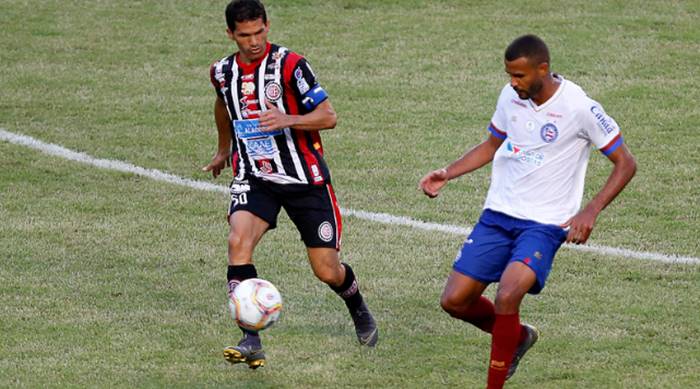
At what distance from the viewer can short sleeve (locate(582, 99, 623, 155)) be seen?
755 centimetres

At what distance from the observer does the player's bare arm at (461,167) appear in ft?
26.4

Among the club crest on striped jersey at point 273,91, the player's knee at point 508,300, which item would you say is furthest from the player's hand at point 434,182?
the club crest on striped jersey at point 273,91

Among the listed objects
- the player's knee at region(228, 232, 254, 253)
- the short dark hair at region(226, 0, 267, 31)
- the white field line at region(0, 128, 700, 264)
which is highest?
the short dark hair at region(226, 0, 267, 31)

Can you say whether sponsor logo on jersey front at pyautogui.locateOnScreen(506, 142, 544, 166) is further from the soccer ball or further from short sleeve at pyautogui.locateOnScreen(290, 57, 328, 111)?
the soccer ball

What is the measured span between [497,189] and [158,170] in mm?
6237

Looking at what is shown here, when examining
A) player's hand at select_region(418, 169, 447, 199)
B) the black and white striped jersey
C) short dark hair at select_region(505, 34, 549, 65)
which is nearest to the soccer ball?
the black and white striped jersey

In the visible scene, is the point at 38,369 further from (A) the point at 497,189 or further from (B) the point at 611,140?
(B) the point at 611,140

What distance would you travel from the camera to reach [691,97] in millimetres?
15250

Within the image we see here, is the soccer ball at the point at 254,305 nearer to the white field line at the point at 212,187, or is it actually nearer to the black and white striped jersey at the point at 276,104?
the black and white striped jersey at the point at 276,104

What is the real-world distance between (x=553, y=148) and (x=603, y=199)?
0.40 meters

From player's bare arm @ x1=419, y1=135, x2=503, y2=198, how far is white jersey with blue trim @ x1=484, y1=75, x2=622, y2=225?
11.8 inches

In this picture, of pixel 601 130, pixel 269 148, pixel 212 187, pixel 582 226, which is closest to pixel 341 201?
pixel 212 187

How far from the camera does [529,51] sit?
294 inches

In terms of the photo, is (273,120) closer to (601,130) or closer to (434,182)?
(434,182)
